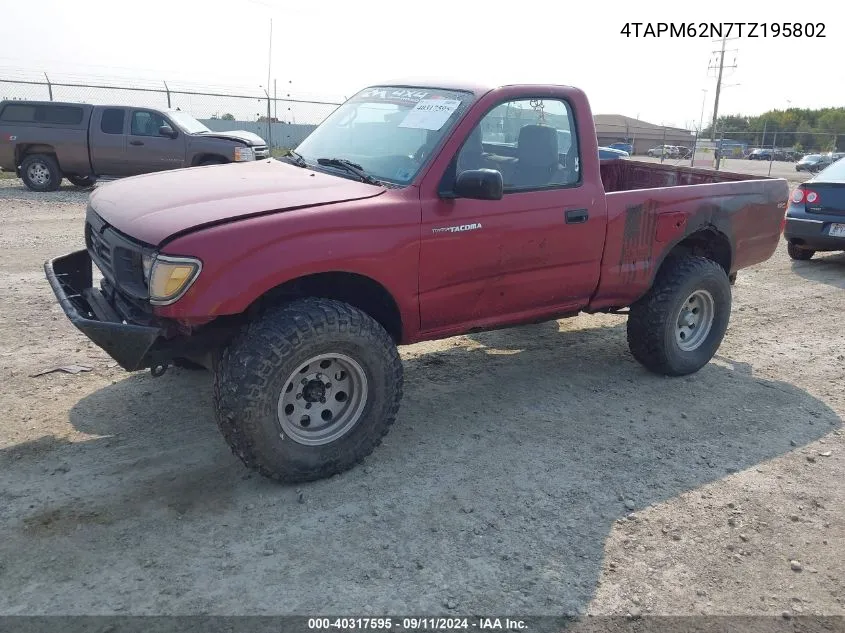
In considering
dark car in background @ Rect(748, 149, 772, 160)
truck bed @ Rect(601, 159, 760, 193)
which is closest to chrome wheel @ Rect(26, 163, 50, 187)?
truck bed @ Rect(601, 159, 760, 193)

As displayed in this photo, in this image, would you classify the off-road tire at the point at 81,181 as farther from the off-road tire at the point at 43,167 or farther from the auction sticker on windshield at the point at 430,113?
the auction sticker on windshield at the point at 430,113

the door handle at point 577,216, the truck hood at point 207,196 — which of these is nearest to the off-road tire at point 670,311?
the door handle at point 577,216

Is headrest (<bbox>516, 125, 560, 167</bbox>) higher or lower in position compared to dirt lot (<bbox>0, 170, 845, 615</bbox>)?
higher

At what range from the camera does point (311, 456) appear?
12.0 feet

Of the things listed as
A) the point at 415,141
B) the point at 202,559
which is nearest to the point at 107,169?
the point at 415,141

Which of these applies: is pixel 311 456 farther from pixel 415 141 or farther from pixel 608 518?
pixel 415 141

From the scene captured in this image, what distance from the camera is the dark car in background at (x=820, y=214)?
29.8 feet

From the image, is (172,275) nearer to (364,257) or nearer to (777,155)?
(364,257)

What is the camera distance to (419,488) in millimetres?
3719

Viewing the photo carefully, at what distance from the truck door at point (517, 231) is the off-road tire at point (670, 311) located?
2.17 feet

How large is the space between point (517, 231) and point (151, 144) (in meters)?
Result: 12.0

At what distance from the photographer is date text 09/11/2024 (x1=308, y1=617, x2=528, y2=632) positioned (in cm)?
272

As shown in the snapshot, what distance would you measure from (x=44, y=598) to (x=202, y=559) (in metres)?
0.60

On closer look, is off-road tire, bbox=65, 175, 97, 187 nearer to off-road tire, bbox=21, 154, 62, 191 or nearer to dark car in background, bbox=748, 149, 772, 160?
off-road tire, bbox=21, 154, 62, 191
